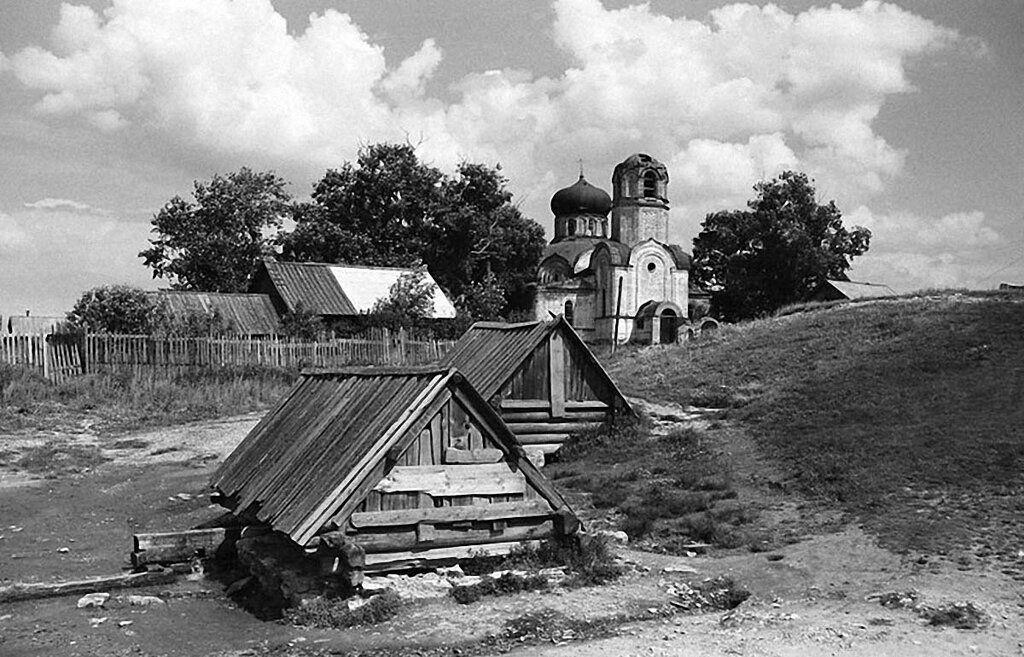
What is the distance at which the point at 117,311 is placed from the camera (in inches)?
1238

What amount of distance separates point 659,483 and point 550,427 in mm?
3087

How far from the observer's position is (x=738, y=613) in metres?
9.45

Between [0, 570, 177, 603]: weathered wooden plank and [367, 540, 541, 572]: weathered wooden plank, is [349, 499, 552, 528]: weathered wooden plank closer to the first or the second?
[367, 540, 541, 572]: weathered wooden plank

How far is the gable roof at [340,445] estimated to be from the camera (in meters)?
9.86

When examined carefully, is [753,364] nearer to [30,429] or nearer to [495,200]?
[30,429]

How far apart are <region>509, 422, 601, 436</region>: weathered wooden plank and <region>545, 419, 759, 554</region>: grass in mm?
192

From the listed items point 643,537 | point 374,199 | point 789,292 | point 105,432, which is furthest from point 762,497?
point 789,292

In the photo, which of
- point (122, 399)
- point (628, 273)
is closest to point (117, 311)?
point (122, 399)

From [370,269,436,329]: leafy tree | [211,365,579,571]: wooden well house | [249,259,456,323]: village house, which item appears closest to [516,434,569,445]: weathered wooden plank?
[211,365,579,571]: wooden well house

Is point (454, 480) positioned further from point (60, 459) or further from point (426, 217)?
point (426, 217)

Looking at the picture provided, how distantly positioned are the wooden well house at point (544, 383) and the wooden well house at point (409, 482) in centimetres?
645

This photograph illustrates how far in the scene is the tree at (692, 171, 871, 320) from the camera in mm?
55375

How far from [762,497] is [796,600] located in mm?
4699

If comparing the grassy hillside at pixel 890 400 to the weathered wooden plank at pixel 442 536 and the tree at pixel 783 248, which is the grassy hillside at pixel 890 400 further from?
the tree at pixel 783 248
